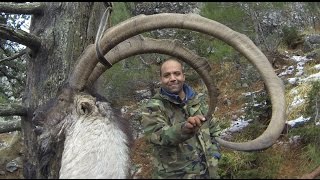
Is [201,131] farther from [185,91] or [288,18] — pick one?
[288,18]

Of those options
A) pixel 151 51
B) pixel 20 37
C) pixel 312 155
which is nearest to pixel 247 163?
pixel 312 155

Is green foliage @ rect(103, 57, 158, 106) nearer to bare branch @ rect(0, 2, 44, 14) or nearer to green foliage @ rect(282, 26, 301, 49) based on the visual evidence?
bare branch @ rect(0, 2, 44, 14)

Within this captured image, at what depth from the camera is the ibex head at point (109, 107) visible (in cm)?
411

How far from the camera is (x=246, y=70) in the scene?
1406cm

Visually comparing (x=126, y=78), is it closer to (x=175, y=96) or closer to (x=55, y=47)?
(x=55, y=47)

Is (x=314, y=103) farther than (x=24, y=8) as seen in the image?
Yes

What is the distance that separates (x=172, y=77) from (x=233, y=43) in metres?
0.79

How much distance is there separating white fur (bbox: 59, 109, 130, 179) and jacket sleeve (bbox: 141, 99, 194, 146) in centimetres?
53

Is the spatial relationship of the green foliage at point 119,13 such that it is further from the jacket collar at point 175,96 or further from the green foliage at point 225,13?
the jacket collar at point 175,96

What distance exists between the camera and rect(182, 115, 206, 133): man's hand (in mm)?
4441

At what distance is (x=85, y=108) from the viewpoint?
520 cm

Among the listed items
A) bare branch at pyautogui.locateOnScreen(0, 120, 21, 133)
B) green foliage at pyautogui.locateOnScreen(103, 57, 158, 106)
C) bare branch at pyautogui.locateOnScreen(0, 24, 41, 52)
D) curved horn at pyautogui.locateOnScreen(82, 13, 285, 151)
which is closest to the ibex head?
curved horn at pyautogui.locateOnScreen(82, 13, 285, 151)

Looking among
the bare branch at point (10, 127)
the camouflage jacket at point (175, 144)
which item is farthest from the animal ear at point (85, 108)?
the bare branch at point (10, 127)

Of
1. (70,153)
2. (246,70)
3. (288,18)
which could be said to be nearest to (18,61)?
(246,70)
